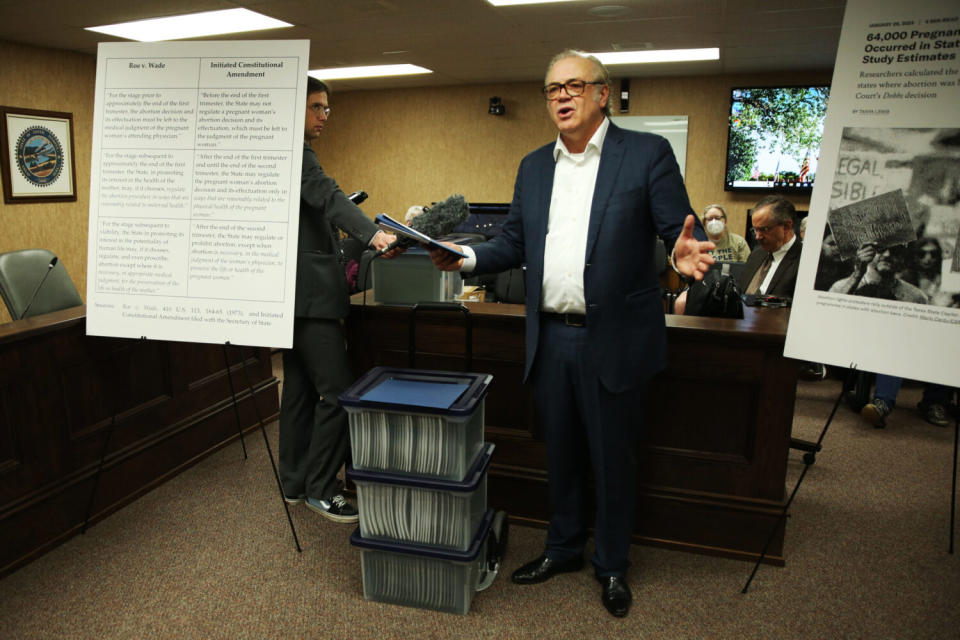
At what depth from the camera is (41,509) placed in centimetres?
229

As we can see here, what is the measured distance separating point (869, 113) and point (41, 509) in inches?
117

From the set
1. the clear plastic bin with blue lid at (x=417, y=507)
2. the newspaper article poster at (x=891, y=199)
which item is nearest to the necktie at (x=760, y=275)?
the newspaper article poster at (x=891, y=199)

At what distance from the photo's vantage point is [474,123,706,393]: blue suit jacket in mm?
1789

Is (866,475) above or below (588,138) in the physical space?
below

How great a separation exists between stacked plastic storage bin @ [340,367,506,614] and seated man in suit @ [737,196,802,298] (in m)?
2.09

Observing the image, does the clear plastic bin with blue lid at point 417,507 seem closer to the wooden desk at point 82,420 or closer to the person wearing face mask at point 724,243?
the wooden desk at point 82,420

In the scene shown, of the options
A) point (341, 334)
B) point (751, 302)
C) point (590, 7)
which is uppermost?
point (590, 7)

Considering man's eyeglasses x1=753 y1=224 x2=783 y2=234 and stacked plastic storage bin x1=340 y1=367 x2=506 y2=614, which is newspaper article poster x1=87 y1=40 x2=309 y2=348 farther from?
man's eyeglasses x1=753 y1=224 x2=783 y2=234

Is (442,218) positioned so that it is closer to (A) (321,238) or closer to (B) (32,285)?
(A) (321,238)

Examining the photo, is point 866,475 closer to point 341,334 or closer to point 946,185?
point 946,185

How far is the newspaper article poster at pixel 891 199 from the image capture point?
155 cm

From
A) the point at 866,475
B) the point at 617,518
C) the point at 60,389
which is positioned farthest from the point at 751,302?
the point at 60,389

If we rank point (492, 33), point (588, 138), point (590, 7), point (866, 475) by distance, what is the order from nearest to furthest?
point (588, 138) < point (866, 475) < point (590, 7) < point (492, 33)

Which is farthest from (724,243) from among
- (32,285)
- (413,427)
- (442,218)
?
(32,285)
